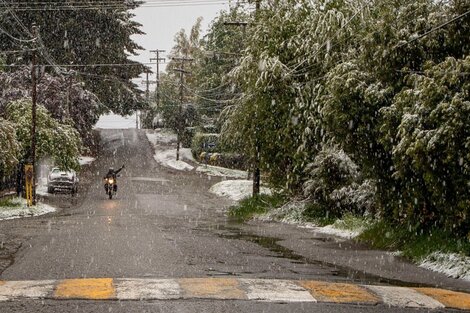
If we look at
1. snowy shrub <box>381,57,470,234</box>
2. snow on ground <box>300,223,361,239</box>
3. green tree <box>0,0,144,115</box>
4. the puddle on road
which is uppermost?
green tree <box>0,0,144,115</box>

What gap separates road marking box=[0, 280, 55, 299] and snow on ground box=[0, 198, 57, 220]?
65.7 feet

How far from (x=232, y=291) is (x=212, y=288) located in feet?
1.02

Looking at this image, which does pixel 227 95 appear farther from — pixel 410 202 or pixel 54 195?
pixel 410 202

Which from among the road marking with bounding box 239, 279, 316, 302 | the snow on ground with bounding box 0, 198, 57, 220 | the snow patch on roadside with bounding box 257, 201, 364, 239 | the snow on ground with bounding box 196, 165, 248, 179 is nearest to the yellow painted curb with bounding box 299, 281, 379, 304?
the road marking with bounding box 239, 279, 316, 302

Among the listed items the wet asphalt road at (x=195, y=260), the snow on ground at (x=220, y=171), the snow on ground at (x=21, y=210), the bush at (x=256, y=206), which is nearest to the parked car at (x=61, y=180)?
the snow on ground at (x=21, y=210)

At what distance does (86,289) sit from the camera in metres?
8.59

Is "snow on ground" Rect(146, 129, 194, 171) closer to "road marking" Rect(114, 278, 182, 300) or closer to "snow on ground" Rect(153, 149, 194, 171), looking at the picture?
"snow on ground" Rect(153, 149, 194, 171)

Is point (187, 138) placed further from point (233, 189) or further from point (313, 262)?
point (313, 262)

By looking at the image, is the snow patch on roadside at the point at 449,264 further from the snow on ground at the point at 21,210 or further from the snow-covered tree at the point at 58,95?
the snow-covered tree at the point at 58,95

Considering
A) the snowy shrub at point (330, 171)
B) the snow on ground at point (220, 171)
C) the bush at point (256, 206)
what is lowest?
the snow on ground at point (220, 171)

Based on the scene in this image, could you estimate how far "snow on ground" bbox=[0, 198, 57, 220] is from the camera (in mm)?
29359

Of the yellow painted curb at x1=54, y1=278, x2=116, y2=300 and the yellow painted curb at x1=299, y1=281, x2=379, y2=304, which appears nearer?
the yellow painted curb at x1=54, y1=278, x2=116, y2=300

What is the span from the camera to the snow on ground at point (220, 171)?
6016 centimetres

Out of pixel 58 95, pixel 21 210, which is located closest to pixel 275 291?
pixel 21 210
